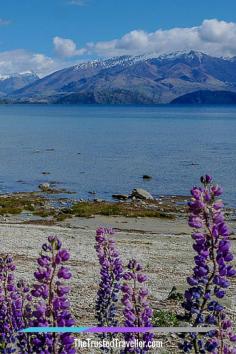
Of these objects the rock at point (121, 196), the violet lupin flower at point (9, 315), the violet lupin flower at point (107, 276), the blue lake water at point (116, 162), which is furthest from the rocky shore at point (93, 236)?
the blue lake water at point (116, 162)

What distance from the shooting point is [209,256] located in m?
4.83

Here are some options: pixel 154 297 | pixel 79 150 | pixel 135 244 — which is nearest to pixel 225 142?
pixel 79 150

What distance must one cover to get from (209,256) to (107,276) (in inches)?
88.1

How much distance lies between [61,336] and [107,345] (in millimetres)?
1965

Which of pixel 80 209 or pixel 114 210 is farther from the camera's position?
pixel 114 210

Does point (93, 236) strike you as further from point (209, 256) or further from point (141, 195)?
point (209, 256)

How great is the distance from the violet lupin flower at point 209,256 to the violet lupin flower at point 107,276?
5.84 feet

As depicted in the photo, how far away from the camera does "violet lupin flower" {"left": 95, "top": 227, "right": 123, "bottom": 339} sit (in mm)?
6812

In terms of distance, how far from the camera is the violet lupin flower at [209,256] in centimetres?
478

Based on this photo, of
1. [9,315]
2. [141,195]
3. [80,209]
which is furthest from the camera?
[141,195]

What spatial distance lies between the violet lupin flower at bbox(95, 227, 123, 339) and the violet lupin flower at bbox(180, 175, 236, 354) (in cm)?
178

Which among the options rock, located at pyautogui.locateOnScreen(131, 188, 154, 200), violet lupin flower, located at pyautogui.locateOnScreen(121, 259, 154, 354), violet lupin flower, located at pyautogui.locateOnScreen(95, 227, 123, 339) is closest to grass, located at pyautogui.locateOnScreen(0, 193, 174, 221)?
rock, located at pyautogui.locateOnScreen(131, 188, 154, 200)

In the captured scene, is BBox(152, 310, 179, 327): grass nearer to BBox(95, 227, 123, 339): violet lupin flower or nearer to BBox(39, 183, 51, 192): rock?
BBox(95, 227, 123, 339): violet lupin flower

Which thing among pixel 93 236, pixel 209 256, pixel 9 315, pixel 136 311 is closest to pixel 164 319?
pixel 9 315
